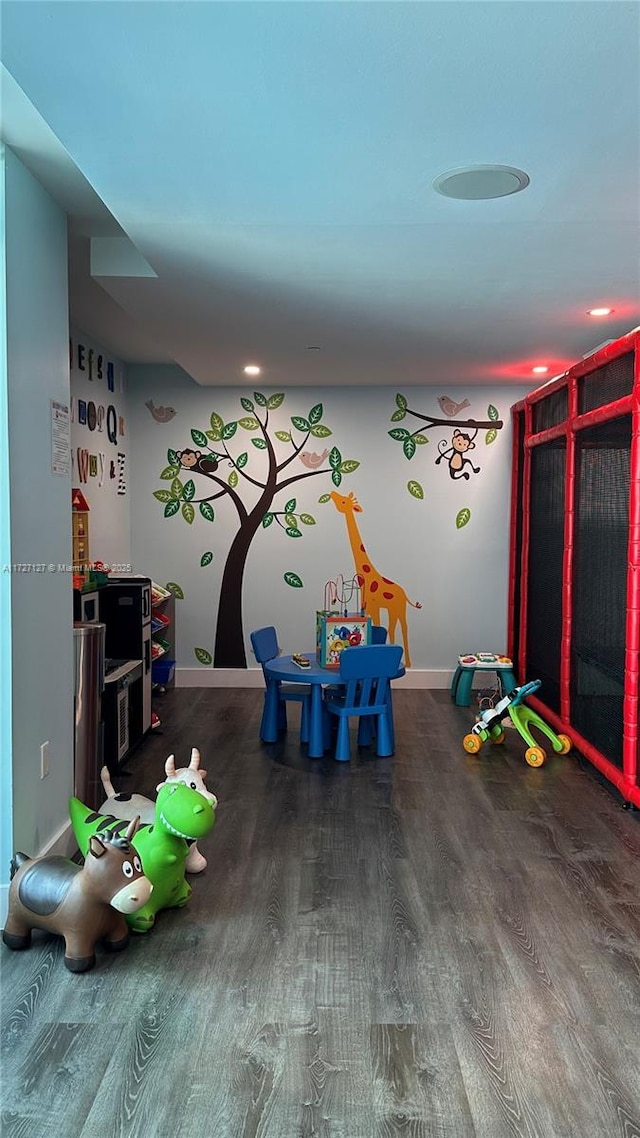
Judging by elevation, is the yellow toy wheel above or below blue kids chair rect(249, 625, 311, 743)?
below

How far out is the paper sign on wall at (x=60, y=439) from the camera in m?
3.30

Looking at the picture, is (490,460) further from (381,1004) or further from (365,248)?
(381,1004)

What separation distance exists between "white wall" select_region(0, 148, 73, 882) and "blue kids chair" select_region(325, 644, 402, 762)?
1829mm

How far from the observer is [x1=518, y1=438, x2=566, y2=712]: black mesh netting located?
553cm

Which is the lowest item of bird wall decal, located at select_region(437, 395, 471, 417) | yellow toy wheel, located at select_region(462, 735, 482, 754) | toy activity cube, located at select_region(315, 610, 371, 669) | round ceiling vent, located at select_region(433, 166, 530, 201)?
yellow toy wheel, located at select_region(462, 735, 482, 754)

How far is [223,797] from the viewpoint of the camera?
431cm

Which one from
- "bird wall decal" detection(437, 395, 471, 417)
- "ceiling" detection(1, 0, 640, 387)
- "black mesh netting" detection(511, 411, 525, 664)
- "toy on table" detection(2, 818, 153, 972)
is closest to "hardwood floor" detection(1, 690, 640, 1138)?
"toy on table" detection(2, 818, 153, 972)

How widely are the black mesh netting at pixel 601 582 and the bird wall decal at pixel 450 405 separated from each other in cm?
204

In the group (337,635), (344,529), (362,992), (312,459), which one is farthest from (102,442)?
(362,992)

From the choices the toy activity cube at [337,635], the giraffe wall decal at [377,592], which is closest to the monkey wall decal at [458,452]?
the giraffe wall decal at [377,592]

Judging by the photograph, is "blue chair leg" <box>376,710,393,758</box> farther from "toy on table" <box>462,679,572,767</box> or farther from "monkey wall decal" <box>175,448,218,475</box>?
"monkey wall decal" <box>175,448,218,475</box>

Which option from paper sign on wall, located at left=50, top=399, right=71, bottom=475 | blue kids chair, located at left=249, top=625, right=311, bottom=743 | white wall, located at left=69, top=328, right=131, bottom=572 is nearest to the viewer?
paper sign on wall, located at left=50, top=399, right=71, bottom=475

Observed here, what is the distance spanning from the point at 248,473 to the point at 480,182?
4560 millimetres

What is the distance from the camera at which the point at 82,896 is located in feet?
8.64
